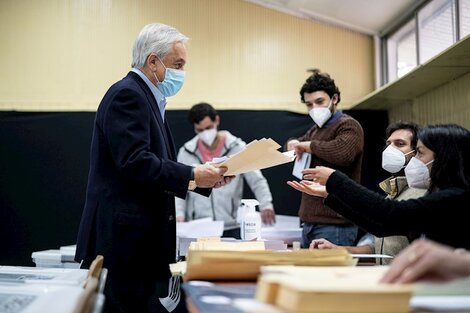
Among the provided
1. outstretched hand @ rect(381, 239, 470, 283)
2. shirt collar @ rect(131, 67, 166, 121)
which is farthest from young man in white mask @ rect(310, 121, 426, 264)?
outstretched hand @ rect(381, 239, 470, 283)

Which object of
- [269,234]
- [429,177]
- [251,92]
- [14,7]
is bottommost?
[269,234]

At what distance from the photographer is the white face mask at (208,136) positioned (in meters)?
3.61

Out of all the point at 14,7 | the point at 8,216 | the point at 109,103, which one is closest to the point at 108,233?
the point at 109,103

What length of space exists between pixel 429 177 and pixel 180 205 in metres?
2.04

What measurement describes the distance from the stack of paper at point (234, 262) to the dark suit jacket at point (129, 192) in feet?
1.89

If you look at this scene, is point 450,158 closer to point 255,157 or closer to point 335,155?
point 255,157

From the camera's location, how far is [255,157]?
5.81 feet

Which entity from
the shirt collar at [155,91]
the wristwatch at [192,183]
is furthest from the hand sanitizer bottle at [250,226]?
the shirt collar at [155,91]

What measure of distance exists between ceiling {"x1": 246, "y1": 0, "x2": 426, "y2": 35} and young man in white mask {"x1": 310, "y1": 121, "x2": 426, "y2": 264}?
186cm

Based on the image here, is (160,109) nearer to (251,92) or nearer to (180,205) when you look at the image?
(180,205)

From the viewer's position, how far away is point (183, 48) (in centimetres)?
204

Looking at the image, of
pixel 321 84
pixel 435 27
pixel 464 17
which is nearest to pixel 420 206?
pixel 321 84

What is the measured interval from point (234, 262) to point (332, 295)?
35cm

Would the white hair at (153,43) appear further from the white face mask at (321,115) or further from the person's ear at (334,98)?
the person's ear at (334,98)
